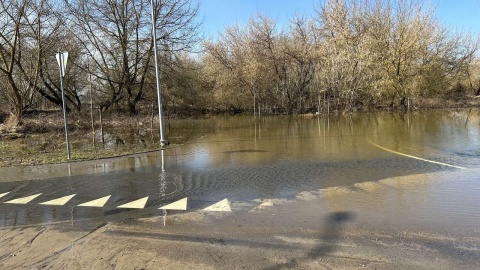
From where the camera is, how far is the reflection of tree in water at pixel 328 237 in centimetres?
405

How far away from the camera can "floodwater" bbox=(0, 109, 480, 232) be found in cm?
597

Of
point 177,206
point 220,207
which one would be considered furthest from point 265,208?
point 177,206

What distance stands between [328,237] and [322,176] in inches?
144

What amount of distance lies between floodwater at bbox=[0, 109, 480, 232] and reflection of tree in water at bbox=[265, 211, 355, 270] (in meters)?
0.28

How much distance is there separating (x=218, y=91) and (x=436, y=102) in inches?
911

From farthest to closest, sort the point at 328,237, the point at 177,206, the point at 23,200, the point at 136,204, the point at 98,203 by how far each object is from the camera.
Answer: the point at 23,200 → the point at 98,203 → the point at 136,204 → the point at 177,206 → the point at 328,237

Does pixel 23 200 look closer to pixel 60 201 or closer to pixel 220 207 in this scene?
pixel 60 201

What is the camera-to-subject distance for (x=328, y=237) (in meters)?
4.71

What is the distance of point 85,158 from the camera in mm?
11125

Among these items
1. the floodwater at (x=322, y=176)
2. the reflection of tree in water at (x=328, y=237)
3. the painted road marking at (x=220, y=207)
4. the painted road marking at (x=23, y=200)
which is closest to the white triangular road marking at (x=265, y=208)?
the floodwater at (x=322, y=176)

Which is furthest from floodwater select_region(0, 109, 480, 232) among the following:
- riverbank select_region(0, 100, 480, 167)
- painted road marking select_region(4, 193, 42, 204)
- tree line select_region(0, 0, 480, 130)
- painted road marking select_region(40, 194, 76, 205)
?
tree line select_region(0, 0, 480, 130)

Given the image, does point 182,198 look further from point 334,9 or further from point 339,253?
point 334,9

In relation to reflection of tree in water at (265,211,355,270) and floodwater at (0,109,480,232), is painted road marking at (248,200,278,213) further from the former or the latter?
reflection of tree in water at (265,211,355,270)

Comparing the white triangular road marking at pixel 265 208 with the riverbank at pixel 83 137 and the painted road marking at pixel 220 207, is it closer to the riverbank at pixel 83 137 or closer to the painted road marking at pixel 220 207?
the painted road marking at pixel 220 207
